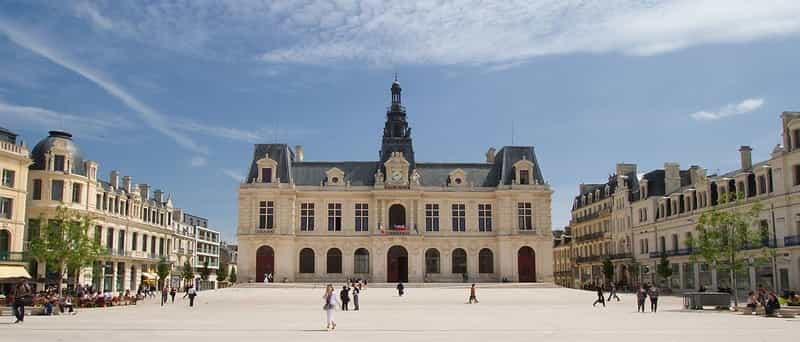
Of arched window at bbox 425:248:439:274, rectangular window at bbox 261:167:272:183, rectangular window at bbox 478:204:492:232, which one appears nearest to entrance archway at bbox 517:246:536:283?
rectangular window at bbox 478:204:492:232

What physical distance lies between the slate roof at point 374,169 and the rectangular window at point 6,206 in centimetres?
2584

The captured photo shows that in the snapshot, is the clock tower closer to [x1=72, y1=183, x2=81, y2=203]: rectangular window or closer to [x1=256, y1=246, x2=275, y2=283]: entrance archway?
[x1=256, y1=246, x2=275, y2=283]: entrance archway

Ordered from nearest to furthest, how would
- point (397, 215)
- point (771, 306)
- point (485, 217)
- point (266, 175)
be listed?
1. point (771, 306)
2. point (266, 175)
3. point (397, 215)
4. point (485, 217)

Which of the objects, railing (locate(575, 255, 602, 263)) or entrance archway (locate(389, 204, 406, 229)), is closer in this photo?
entrance archway (locate(389, 204, 406, 229))

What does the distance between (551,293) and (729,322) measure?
26.7 meters

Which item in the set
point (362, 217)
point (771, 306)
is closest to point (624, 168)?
point (362, 217)

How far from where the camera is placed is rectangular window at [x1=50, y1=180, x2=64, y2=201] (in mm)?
47219

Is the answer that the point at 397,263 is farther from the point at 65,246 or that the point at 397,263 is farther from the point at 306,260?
the point at 65,246

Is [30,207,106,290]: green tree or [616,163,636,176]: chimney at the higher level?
[616,163,636,176]: chimney

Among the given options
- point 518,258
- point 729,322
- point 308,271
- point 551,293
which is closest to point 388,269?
point 308,271

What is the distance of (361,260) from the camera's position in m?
65.9

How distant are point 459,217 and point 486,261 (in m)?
4.80

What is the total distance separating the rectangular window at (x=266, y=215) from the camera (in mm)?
65250

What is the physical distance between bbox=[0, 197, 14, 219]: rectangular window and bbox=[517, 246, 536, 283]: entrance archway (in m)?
41.8
